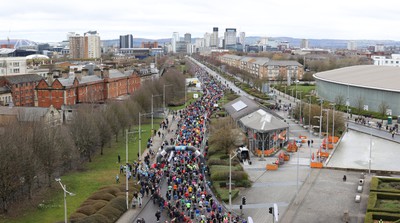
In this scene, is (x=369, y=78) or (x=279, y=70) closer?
(x=369, y=78)

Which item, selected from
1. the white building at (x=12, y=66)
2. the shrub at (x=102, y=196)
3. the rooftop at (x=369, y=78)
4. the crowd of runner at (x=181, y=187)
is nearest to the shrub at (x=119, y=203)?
the shrub at (x=102, y=196)

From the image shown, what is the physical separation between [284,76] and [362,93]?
72.2 m

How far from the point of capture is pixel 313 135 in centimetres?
6956

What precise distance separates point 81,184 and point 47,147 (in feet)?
14.9

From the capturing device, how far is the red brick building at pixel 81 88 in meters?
83.8

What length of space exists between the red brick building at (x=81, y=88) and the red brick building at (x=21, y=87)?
27.5 ft

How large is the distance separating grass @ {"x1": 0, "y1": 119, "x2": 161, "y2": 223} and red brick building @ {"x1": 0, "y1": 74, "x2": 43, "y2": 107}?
3827cm

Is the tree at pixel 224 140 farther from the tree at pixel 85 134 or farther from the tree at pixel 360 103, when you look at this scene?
the tree at pixel 360 103

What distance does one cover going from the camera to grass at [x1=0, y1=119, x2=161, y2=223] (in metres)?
34.6

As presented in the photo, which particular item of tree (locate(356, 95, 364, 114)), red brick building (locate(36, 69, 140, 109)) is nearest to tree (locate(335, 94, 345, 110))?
tree (locate(356, 95, 364, 114))

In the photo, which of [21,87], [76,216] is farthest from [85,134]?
[21,87]

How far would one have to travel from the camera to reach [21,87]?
93562 mm

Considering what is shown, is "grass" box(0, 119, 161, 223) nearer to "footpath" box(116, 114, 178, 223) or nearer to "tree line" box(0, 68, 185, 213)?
"tree line" box(0, 68, 185, 213)

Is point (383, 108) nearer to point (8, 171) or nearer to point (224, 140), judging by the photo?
point (224, 140)
